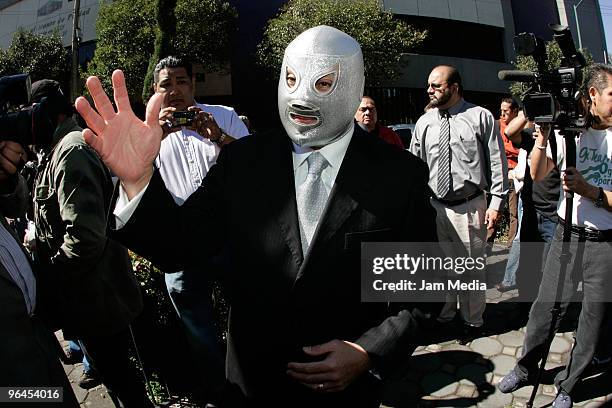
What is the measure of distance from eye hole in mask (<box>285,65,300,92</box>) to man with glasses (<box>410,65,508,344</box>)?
2.26 m

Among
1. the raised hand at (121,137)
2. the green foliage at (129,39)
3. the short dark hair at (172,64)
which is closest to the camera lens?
the raised hand at (121,137)

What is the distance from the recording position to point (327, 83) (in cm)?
144

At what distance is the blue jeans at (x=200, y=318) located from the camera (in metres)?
2.68

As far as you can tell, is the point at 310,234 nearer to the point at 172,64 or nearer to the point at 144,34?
the point at 172,64

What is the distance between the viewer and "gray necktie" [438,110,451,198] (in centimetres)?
350

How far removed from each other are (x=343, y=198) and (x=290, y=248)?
9.0 inches

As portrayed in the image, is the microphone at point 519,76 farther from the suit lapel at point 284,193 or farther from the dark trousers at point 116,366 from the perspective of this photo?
the dark trousers at point 116,366

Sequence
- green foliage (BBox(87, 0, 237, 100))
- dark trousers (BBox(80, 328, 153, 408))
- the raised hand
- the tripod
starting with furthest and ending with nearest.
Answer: green foliage (BBox(87, 0, 237, 100)) → the tripod → dark trousers (BBox(80, 328, 153, 408)) → the raised hand

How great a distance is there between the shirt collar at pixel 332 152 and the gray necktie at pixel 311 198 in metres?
0.02

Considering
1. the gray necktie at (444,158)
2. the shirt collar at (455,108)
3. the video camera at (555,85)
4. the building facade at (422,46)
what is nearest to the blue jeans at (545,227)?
the gray necktie at (444,158)

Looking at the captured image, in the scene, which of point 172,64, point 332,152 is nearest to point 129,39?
point 172,64

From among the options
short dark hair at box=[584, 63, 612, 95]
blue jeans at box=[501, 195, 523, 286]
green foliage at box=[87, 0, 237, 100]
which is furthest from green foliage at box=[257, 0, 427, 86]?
short dark hair at box=[584, 63, 612, 95]

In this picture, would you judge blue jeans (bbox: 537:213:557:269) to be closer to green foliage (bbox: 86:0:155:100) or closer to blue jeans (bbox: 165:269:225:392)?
blue jeans (bbox: 165:269:225:392)

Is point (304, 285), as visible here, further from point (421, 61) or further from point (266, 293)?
point (421, 61)
